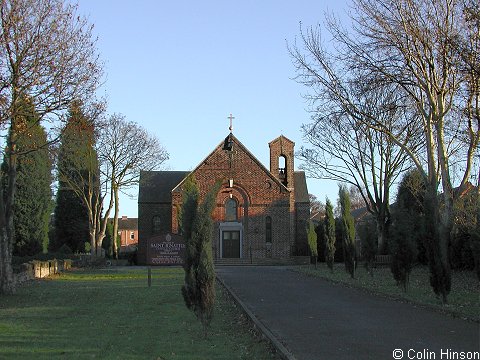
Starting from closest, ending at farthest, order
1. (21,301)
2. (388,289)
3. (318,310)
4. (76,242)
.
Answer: (318,310) → (21,301) → (388,289) → (76,242)

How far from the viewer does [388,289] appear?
21.2 metres

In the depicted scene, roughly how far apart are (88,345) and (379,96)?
1745 centimetres

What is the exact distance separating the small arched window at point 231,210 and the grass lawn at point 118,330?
1226 inches

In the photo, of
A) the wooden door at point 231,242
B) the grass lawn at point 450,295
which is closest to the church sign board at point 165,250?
the grass lawn at point 450,295

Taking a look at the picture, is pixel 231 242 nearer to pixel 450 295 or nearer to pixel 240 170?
pixel 240 170

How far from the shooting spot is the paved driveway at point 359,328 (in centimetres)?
957

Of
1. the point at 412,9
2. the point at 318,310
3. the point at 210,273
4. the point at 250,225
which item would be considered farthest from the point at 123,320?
the point at 250,225

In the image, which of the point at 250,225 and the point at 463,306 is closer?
the point at 463,306

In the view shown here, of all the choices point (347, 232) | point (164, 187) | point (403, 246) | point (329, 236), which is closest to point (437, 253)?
point (403, 246)

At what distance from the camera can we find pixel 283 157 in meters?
54.7

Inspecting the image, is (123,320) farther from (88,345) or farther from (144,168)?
(144,168)

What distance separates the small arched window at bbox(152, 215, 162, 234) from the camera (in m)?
55.6

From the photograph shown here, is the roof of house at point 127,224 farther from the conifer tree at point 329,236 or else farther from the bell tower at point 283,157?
the conifer tree at point 329,236

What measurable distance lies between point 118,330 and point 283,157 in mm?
43236
